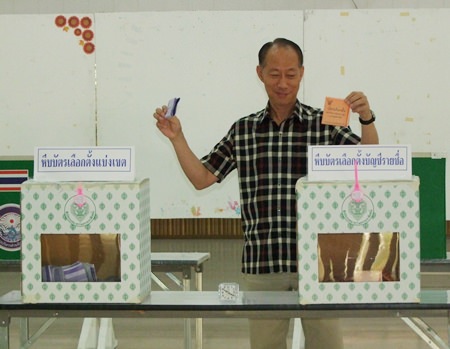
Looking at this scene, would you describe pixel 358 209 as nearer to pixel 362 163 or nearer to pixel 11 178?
pixel 362 163

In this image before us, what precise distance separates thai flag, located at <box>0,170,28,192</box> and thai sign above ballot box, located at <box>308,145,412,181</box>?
2.03 metres

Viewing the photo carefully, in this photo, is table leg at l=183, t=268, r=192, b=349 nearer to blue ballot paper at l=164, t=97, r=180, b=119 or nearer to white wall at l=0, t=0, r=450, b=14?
blue ballot paper at l=164, t=97, r=180, b=119

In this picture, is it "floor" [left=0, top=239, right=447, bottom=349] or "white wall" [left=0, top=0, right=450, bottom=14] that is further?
"white wall" [left=0, top=0, right=450, bottom=14]

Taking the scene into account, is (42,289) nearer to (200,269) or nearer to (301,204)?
(301,204)

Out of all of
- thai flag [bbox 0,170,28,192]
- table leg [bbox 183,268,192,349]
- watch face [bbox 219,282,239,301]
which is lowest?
table leg [bbox 183,268,192,349]

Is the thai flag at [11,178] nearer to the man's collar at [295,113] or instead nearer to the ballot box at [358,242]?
the man's collar at [295,113]

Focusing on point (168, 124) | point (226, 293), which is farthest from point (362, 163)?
point (168, 124)

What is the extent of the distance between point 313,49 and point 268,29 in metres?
0.30

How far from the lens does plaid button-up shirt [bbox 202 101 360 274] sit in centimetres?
228

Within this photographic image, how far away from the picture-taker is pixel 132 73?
16.7 feet

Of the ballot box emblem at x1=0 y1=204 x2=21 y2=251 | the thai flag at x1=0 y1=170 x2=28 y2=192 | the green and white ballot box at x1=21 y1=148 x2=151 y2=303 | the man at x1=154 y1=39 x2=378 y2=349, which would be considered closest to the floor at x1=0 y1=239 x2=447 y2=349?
the ballot box emblem at x1=0 y1=204 x2=21 y2=251

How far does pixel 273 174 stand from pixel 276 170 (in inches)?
0.5

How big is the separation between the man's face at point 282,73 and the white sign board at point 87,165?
0.55 metres

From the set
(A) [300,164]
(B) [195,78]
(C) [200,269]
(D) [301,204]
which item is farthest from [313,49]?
(D) [301,204]
